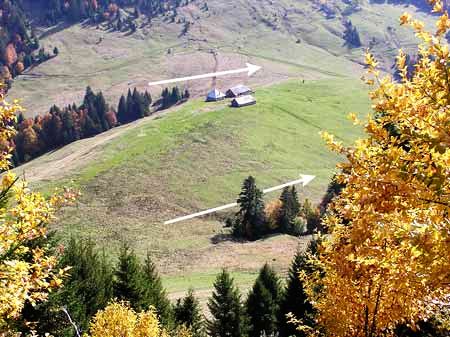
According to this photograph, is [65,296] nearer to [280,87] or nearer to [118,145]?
[118,145]

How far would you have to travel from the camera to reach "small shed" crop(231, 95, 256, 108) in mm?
153875

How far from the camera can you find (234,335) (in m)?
40.3

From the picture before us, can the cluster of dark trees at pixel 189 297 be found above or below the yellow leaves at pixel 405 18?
below

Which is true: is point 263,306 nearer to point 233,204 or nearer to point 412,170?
point 412,170

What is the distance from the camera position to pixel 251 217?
3526 inches

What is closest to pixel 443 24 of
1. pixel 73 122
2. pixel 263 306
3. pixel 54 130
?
pixel 263 306

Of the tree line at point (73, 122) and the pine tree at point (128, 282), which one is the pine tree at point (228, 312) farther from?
the tree line at point (73, 122)

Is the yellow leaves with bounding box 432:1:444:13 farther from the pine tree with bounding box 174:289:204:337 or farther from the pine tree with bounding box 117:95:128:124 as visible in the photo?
the pine tree with bounding box 117:95:128:124

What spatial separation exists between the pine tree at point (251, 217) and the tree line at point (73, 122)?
99.1 m

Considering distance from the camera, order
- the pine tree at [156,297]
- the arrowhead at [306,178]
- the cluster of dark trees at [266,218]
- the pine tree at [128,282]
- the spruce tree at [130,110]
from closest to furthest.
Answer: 1. the pine tree at [128,282]
2. the pine tree at [156,297]
3. the cluster of dark trees at [266,218]
4. the arrowhead at [306,178]
5. the spruce tree at [130,110]

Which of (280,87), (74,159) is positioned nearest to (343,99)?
(280,87)

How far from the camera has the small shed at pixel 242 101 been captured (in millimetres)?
153875

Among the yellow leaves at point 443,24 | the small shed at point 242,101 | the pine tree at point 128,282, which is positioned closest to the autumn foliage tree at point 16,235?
the yellow leaves at point 443,24

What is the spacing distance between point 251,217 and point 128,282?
55.4 meters
